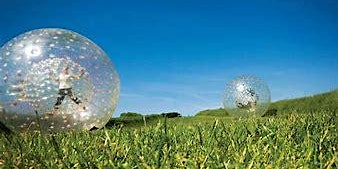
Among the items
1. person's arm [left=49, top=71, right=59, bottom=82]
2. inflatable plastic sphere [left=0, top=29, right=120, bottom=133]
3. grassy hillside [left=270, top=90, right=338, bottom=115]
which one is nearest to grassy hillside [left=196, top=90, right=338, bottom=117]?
grassy hillside [left=270, top=90, right=338, bottom=115]

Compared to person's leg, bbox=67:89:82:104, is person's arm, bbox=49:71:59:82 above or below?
above

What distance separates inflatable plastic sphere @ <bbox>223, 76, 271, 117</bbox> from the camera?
14.9m

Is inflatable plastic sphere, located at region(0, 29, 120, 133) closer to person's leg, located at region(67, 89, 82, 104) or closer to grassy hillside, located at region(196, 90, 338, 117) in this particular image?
person's leg, located at region(67, 89, 82, 104)

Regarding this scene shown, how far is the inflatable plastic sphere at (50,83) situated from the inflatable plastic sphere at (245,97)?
736 cm

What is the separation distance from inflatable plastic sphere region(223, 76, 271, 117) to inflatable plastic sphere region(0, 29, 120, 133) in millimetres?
7364

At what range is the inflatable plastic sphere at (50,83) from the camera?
7.73 m

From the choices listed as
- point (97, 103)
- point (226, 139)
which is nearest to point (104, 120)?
point (97, 103)

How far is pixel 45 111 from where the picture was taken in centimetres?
778

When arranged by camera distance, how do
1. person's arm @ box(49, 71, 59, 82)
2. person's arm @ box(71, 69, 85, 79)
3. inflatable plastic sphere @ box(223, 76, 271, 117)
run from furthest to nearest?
inflatable plastic sphere @ box(223, 76, 271, 117) < person's arm @ box(71, 69, 85, 79) < person's arm @ box(49, 71, 59, 82)

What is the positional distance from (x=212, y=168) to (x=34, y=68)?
6.16 meters

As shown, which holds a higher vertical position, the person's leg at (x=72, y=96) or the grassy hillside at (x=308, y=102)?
the grassy hillside at (x=308, y=102)

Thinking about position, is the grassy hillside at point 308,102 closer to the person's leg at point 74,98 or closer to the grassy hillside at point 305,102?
the grassy hillside at point 305,102

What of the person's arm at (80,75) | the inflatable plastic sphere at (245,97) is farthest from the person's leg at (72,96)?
the inflatable plastic sphere at (245,97)

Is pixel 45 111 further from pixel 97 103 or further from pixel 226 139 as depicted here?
pixel 226 139
